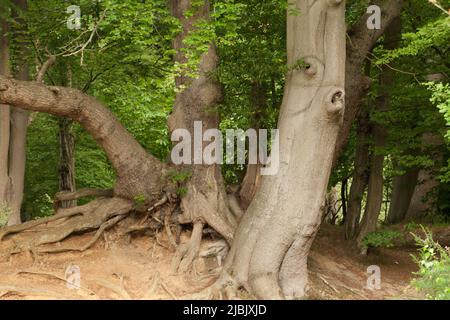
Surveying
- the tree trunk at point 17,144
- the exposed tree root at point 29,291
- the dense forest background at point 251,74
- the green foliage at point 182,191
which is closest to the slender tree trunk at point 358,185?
the dense forest background at point 251,74

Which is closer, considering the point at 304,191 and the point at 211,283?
the point at 304,191

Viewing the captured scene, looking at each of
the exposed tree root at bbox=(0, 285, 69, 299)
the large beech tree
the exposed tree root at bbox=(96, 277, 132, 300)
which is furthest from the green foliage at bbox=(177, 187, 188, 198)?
the exposed tree root at bbox=(0, 285, 69, 299)

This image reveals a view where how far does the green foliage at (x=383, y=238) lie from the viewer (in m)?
12.8

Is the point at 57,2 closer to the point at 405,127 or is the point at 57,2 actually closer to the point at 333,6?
the point at 333,6

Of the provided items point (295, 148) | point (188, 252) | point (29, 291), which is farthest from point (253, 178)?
point (29, 291)

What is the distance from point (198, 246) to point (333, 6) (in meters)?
4.78

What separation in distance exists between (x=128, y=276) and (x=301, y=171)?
11.3ft

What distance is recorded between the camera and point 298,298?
30.6 ft

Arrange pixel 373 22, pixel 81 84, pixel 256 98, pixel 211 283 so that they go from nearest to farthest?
pixel 211 283 < pixel 373 22 < pixel 256 98 < pixel 81 84

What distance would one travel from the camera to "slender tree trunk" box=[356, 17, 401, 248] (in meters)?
13.6

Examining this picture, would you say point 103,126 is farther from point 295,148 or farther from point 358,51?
point 358,51

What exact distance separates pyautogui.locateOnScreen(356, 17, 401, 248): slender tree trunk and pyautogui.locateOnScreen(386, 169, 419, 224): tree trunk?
328cm

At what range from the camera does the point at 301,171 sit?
9.23 meters

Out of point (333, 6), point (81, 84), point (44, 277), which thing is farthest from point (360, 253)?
point (81, 84)
